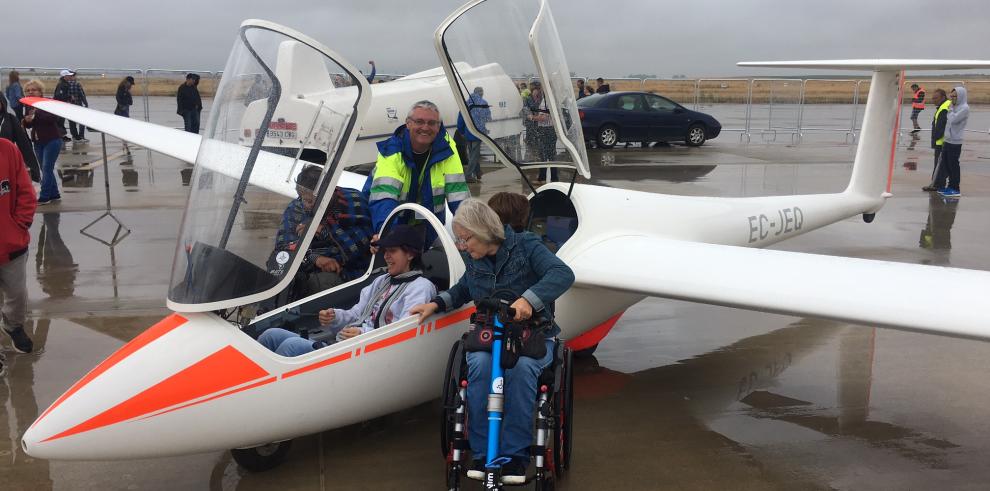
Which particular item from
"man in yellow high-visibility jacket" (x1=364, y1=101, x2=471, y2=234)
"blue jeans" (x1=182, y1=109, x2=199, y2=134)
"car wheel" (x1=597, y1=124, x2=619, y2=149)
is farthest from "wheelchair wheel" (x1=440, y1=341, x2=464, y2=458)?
"blue jeans" (x1=182, y1=109, x2=199, y2=134)

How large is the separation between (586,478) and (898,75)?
18.9 feet

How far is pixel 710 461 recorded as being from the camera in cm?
447

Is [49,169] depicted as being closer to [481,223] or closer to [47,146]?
[47,146]

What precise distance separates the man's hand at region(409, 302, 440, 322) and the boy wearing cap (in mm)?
92

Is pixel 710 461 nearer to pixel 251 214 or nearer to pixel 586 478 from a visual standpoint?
pixel 586 478

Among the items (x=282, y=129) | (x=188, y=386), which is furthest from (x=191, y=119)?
(x=188, y=386)

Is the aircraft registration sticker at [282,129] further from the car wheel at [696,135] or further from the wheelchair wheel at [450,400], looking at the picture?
the car wheel at [696,135]

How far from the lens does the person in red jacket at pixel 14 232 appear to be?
18.2ft

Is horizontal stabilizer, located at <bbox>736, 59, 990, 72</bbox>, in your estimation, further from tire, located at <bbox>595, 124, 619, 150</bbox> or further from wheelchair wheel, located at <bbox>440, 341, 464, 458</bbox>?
tire, located at <bbox>595, 124, 619, 150</bbox>

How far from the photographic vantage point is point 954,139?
1325 centimetres

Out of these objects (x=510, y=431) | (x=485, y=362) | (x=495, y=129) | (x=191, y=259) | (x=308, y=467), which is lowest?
(x=308, y=467)

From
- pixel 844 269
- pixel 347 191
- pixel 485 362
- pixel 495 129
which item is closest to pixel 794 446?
pixel 844 269

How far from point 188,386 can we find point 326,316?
1.07m

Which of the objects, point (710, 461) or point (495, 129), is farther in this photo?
point (495, 129)
